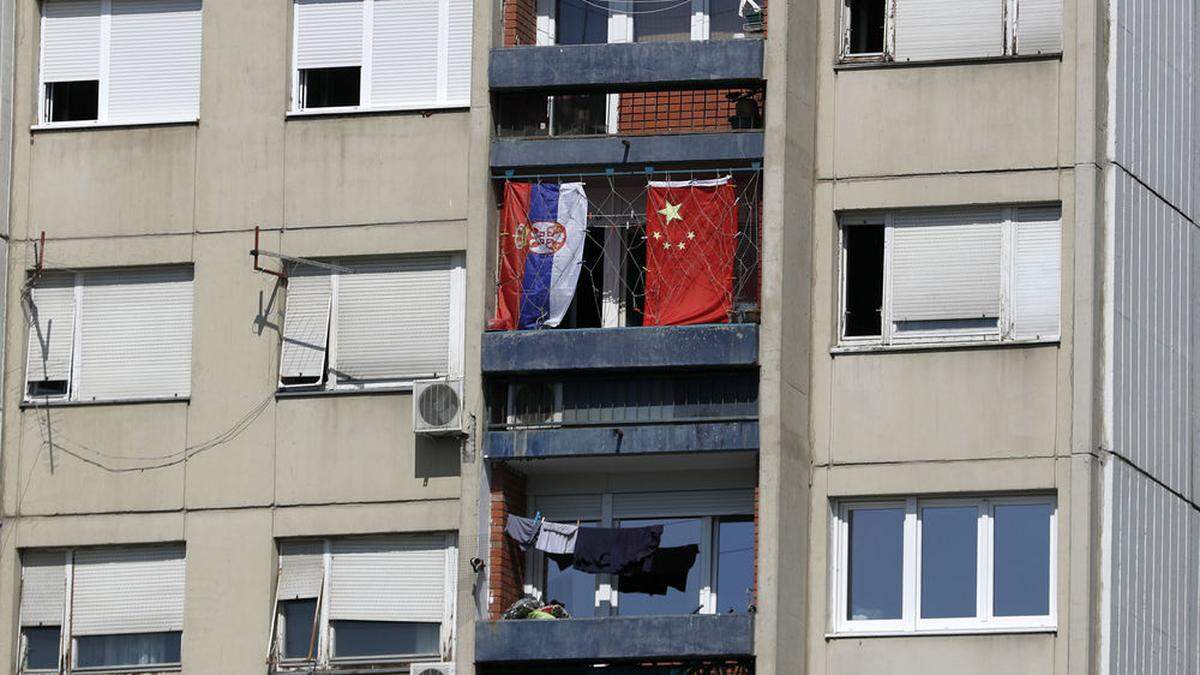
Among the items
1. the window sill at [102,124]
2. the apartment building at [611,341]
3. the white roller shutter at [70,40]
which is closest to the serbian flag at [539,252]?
the apartment building at [611,341]

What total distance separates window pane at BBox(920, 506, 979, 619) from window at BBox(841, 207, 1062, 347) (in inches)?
84.0

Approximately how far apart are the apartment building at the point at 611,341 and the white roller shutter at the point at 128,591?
0.17 ft

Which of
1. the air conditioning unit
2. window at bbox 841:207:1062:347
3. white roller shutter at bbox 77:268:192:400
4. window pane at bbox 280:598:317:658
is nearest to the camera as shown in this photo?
window at bbox 841:207:1062:347

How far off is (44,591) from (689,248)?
29.8ft

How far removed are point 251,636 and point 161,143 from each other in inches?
254

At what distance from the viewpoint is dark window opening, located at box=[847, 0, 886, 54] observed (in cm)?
4047

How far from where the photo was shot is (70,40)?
42.3 metres

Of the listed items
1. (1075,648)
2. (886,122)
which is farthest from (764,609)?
(886,122)

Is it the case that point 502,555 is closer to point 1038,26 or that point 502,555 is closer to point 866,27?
point 866,27

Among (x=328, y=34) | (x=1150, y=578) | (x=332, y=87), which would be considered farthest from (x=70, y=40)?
(x=1150, y=578)

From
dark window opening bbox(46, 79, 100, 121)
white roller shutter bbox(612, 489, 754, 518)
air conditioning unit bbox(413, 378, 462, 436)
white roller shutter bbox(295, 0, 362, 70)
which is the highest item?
white roller shutter bbox(295, 0, 362, 70)

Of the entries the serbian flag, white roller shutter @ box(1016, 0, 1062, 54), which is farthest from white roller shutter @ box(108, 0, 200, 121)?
white roller shutter @ box(1016, 0, 1062, 54)

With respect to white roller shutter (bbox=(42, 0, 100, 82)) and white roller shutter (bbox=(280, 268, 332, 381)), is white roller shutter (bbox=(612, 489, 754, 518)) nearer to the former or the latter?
white roller shutter (bbox=(280, 268, 332, 381))

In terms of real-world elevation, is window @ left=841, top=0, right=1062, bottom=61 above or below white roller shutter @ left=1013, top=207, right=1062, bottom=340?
above
